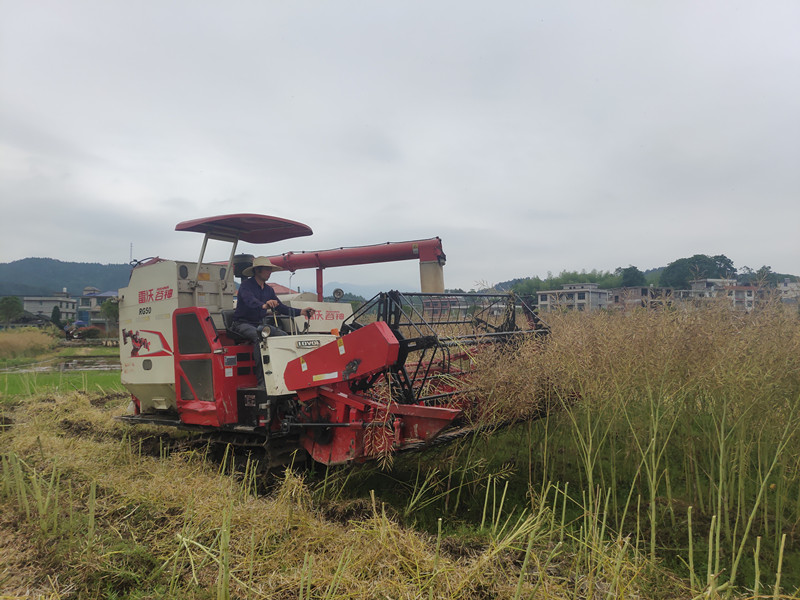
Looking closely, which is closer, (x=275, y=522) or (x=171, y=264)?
(x=275, y=522)

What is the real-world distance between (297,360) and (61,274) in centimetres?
20867

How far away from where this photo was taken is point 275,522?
12.6ft

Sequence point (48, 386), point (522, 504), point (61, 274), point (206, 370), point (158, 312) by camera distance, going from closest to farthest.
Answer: point (522, 504), point (206, 370), point (158, 312), point (48, 386), point (61, 274)

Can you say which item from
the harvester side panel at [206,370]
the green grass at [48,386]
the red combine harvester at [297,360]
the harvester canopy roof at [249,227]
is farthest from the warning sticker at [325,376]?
the green grass at [48,386]

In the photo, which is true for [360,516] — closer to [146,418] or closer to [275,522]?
[275,522]

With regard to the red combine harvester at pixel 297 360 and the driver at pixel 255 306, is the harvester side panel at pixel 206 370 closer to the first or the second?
the red combine harvester at pixel 297 360

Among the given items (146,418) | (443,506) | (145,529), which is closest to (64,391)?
(146,418)

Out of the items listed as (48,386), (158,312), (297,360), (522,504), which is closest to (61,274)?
(48,386)

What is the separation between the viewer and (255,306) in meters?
5.85

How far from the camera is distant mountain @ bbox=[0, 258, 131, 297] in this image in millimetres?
168750

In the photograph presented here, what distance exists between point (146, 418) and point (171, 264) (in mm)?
2041

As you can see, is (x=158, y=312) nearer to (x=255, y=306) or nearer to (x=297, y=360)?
(x=255, y=306)

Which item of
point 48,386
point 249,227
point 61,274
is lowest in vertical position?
point 48,386

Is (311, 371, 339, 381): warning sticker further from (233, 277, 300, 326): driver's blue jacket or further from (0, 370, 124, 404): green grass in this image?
(0, 370, 124, 404): green grass
